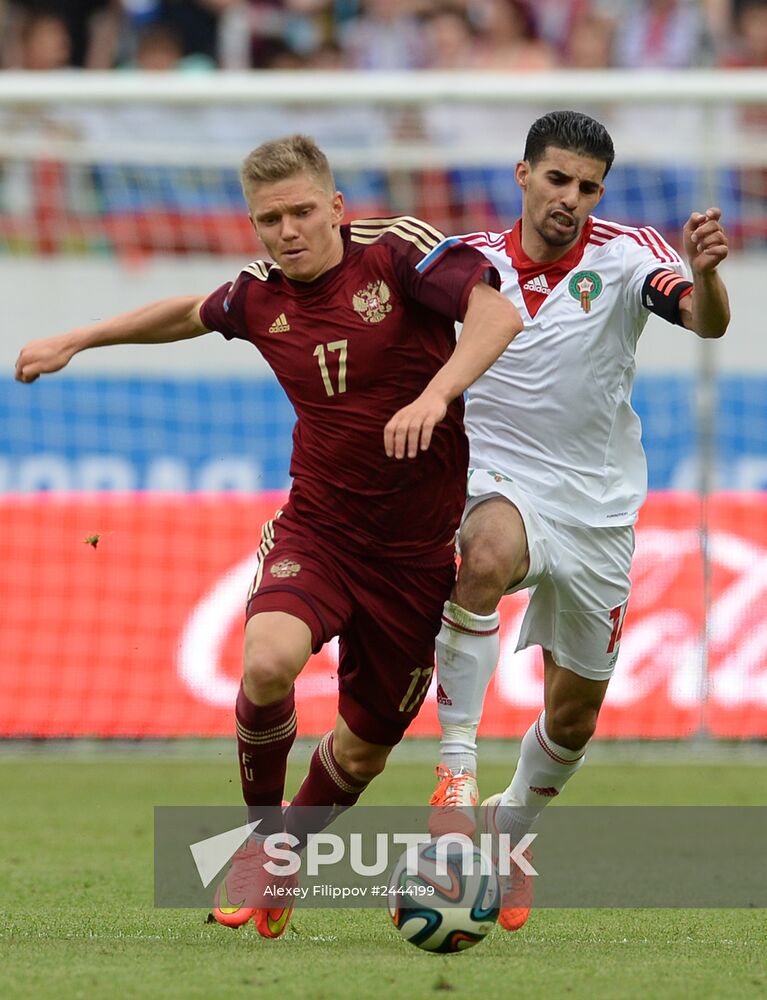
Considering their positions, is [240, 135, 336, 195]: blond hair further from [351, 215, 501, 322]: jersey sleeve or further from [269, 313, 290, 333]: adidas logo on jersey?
[269, 313, 290, 333]: adidas logo on jersey

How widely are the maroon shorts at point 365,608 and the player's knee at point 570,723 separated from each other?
0.76 m

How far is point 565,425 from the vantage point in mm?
6152

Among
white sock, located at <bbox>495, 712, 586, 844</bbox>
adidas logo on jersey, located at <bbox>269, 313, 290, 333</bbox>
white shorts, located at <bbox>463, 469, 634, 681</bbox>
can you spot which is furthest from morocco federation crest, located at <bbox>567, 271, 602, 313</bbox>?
white sock, located at <bbox>495, 712, 586, 844</bbox>

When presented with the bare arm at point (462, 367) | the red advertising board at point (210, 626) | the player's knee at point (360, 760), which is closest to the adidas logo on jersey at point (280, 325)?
the bare arm at point (462, 367)

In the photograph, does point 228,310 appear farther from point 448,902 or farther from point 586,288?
point 448,902

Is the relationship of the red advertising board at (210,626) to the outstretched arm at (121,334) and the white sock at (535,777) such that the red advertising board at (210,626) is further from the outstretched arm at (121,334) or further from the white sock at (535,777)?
the outstretched arm at (121,334)

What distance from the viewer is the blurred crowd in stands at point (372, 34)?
14.8 metres

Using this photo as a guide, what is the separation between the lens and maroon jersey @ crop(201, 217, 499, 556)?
557 cm

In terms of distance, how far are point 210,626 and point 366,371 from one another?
5.37 metres

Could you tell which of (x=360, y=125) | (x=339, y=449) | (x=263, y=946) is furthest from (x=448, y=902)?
(x=360, y=125)

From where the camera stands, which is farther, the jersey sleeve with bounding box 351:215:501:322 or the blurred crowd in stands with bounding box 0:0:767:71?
the blurred crowd in stands with bounding box 0:0:767:71

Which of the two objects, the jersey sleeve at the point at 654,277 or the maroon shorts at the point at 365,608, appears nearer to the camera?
the maroon shorts at the point at 365,608

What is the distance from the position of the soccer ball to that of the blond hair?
217 cm

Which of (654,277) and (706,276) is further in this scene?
(654,277)
